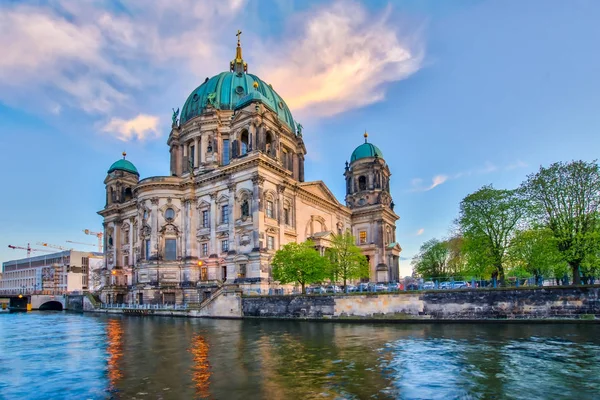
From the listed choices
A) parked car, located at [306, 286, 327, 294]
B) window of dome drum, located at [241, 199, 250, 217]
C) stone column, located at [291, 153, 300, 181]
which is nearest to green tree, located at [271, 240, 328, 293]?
parked car, located at [306, 286, 327, 294]

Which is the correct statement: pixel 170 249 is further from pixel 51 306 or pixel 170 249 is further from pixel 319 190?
pixel 51 306

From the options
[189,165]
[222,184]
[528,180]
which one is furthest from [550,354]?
[189,165]

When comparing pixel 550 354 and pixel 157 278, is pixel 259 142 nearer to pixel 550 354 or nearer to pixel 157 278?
pixel 157 278

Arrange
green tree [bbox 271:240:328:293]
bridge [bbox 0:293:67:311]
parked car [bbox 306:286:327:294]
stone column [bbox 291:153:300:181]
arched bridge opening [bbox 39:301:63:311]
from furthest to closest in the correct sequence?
1. arched bridge opening [bbox 39:301:63:311]
2. bridge [bbox 0:293:67:311]
3. stone column [bbox 291:153:300:181]
4. green tree [bbox 271:240:328:293]
5. parked car [bbox 306:286:327:294]

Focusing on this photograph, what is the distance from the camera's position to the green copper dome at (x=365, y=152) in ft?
261

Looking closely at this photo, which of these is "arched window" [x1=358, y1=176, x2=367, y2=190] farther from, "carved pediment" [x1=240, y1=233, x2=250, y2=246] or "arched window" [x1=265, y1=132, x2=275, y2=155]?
"carved pediment" [x1=240, y1=233, x2=250, y2=246]

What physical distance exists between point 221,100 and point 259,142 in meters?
18.6

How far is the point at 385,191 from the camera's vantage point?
7956 centimetres

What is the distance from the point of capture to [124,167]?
264ft

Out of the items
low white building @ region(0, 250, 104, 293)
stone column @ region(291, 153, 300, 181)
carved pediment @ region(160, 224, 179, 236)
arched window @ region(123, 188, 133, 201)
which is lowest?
low white building @ region(0, 250, 104, 293)

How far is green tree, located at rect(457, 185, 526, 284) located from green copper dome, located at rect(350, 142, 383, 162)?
37963 millimetres

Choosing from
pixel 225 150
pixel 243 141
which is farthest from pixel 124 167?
pixel 243 141

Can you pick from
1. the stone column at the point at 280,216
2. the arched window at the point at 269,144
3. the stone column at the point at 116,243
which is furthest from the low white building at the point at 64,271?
the stone column at the point at 280,216

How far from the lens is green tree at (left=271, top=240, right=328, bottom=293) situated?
45500 mm
